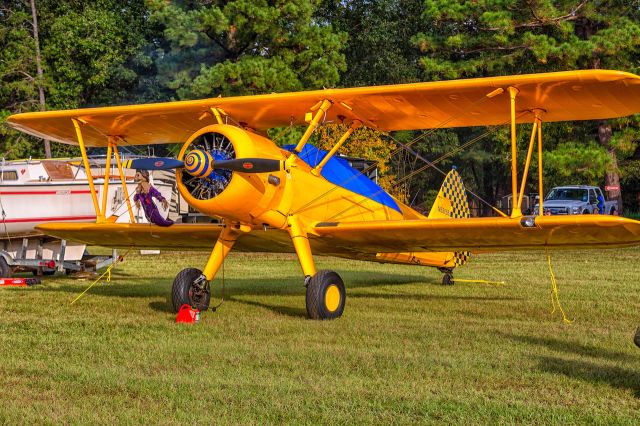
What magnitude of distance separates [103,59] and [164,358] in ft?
103

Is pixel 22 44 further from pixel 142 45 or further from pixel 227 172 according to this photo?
pixel 227 172

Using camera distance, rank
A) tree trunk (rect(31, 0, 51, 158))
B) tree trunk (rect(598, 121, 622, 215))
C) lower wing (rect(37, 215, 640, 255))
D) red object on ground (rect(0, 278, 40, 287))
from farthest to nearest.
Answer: tree trunk (rect(31, 0, 51, 158)), tree trunk (rect(598, 121, 622, 215)), red object on ground (rect(0, 278, 40, 287)), lower wing (rect(37, 215, 640, 255))

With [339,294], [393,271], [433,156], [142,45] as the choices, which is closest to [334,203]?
[339,294]

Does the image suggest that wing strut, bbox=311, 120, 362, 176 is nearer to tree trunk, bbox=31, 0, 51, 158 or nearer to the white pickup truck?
the white pickup truck

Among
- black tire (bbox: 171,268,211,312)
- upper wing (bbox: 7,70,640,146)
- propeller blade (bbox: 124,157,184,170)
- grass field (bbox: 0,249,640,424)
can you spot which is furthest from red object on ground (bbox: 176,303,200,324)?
upper wing (bbox: 7,70,640,146)

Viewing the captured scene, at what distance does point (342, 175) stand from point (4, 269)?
6.69 m

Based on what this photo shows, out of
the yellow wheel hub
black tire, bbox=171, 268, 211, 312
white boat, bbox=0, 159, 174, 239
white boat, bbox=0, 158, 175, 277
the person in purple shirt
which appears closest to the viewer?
the yellow wheel hub

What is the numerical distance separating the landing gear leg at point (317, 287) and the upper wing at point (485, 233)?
0.36 m

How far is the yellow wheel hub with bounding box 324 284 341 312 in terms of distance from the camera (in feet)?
30.7

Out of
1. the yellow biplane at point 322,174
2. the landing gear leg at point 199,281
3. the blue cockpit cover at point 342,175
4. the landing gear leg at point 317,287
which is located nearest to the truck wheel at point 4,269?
the yellow biplane at point 322,174

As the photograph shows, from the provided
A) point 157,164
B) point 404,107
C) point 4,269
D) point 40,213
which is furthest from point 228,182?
point 40,213

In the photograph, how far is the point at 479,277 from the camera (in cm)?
1513

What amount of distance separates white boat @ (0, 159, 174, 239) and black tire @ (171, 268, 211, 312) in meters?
3.75

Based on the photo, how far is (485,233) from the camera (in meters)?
9.54
